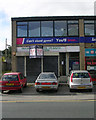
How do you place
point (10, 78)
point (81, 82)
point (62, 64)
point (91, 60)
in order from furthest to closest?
point (62, 64) → point (91, 60) → point (10, 78) → point (81, 82)

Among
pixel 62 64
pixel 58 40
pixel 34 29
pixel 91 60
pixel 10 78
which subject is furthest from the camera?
pixel 62 64

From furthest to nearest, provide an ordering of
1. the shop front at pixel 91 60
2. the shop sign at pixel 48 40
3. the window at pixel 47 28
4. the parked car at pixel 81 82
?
the window at pixel 47 28 → the shop sign at pixel 48 40 → the shop front at pixel 91 60 → the parked car at pixel 81 82

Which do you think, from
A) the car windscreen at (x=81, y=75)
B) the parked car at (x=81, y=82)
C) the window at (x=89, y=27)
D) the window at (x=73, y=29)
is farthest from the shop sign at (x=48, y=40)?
the parked car at (x=81, y=82)

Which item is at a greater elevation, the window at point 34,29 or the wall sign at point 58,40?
the window at point 34,29

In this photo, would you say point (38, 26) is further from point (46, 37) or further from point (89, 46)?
point (89, 46)

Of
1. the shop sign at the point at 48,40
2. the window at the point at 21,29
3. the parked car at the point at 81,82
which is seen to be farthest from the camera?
the window at the point at 21,29

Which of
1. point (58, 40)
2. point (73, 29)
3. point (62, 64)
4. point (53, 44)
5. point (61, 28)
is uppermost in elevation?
point (61, 28)

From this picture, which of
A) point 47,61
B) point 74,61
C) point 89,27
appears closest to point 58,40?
point 47,61

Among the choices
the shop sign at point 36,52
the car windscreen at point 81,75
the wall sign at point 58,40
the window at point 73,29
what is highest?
the window at point 73,29

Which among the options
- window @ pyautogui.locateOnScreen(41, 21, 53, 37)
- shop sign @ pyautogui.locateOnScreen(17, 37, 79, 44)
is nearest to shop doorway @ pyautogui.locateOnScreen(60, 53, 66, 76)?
shop sign @ pyautogui.locateOnScreen(17, 37, 79, 44)

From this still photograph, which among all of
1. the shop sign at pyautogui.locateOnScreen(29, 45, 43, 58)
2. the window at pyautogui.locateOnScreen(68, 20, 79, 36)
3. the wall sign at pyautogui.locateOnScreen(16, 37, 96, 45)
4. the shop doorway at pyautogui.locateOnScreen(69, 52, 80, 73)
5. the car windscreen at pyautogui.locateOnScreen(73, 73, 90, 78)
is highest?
the window at pyautogui.locateOnScreen(68, 20, 79, 36)

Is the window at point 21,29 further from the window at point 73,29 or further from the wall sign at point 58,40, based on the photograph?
the window at point 73,29

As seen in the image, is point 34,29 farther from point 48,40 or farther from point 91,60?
point 91,60

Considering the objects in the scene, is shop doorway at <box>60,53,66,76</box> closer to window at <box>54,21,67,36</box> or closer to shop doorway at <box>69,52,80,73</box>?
shop doorway at <box>69,52,80,73</box>
